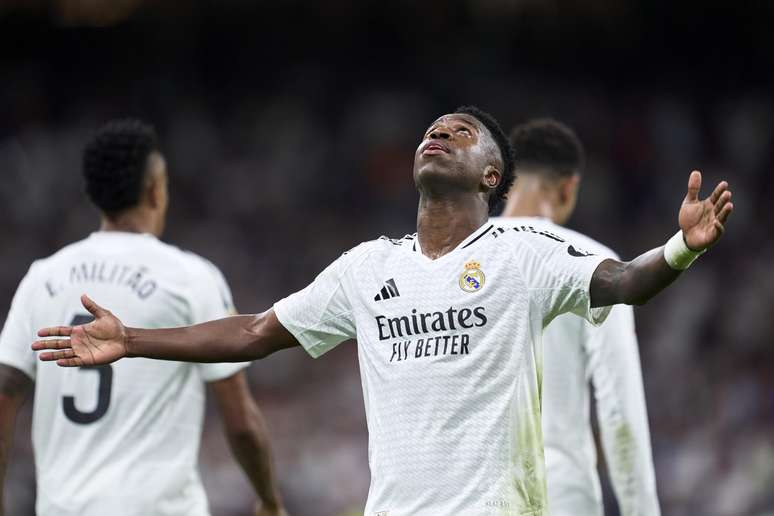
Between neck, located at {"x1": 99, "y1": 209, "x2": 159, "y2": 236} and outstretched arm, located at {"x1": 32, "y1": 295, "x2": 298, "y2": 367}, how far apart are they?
134 cm

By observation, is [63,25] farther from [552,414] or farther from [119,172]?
[552,414]

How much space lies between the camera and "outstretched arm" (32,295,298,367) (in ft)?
13.4

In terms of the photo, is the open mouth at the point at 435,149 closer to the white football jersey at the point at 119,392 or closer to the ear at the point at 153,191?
the white football jersey at the point at 119,392

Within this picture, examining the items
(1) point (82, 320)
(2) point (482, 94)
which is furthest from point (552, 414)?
(2) point (482, 94)

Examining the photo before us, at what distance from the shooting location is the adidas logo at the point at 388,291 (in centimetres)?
409

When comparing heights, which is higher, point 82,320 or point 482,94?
point 482,94

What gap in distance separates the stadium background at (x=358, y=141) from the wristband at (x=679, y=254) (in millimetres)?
8102

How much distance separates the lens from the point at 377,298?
4109 mm

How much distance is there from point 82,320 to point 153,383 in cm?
42

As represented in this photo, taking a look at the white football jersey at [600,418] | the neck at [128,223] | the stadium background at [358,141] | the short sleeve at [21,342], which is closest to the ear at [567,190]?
the white football jersey at [600,418]

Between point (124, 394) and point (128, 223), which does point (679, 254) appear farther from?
point (128, 223)

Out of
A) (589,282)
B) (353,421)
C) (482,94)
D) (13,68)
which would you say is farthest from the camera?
(13,68)

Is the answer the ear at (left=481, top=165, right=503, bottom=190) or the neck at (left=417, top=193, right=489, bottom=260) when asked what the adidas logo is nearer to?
the neck at (left=417, top=193, right=489, bottom=260)

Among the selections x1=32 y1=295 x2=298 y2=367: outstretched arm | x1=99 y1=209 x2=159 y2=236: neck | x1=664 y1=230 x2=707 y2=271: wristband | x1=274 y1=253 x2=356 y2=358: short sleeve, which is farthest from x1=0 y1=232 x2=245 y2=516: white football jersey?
x1=664 y1=230 x2=707 y2=271: wristband
